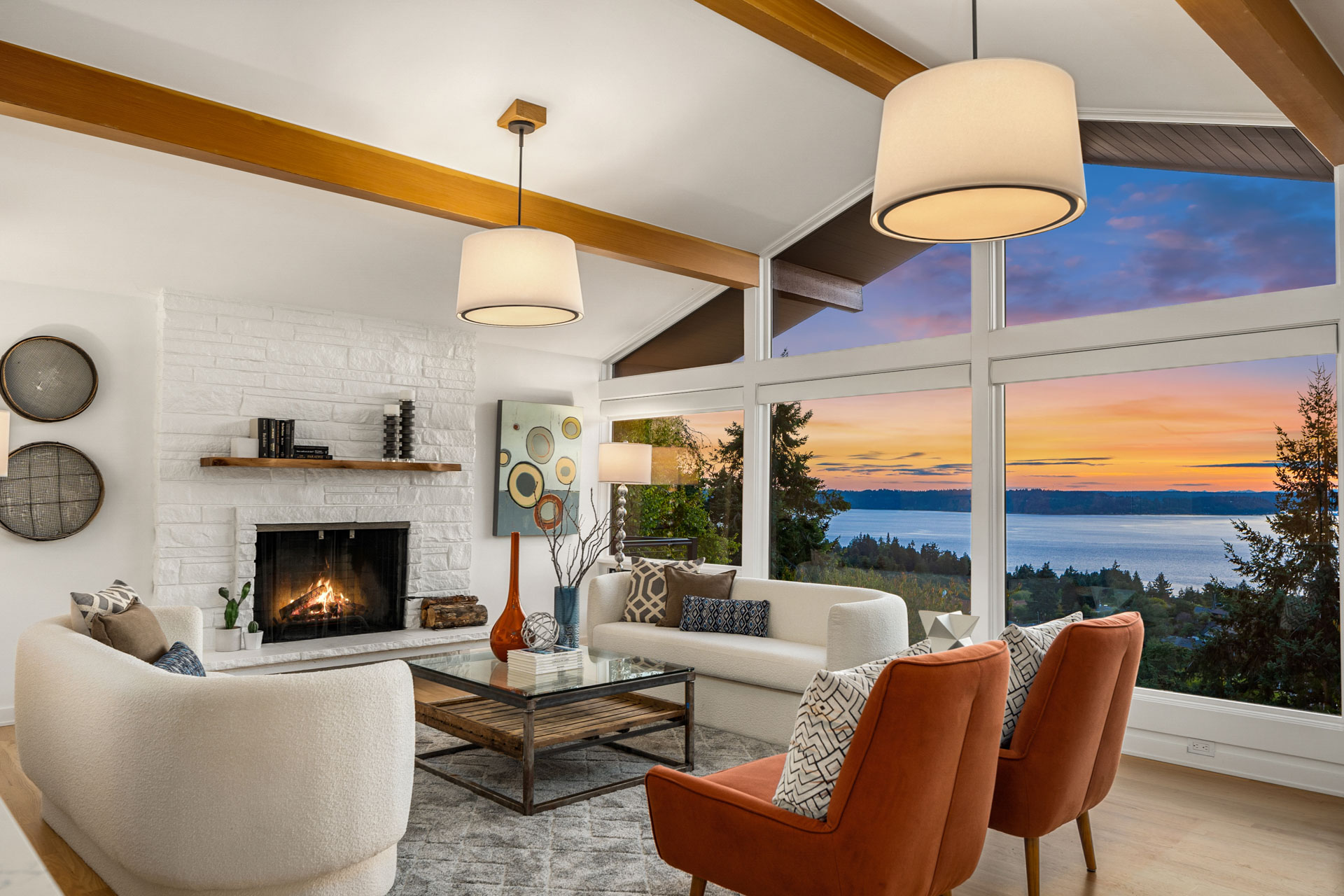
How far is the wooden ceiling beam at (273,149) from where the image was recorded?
3.39m

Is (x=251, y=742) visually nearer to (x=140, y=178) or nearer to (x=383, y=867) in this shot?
(x=383, y=867)

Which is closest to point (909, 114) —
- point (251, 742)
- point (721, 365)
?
point (251, 742)

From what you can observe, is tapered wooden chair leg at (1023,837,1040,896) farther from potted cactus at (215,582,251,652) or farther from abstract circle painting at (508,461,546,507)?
abstract circle painting at (508,461,546,507)

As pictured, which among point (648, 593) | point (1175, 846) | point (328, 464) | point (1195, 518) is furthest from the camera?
point (328, 464)

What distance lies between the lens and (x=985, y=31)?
150 inches

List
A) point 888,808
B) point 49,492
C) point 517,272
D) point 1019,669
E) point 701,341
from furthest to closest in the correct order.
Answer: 1. point 701,341
2. point 49,492
3. point 517,272
4. point 1019,669
5. point 888,808

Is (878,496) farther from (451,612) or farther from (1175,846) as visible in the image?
(451,612)

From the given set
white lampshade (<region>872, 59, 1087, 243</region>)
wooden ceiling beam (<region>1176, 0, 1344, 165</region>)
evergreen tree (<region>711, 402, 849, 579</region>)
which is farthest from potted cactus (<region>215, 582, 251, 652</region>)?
wooden ceiling beam (<region>1176, 0, 1344, 165</region>)

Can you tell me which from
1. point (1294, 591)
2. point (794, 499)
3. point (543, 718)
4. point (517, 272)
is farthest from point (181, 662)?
point (1294, 591)

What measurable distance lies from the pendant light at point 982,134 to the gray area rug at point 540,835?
2.13 m

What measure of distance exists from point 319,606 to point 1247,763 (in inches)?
205

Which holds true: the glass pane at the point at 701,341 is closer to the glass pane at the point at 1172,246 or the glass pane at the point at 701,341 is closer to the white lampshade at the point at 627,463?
the white lampshade at the point at 627,463

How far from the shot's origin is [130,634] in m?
2.90

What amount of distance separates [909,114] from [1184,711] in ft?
10.8
